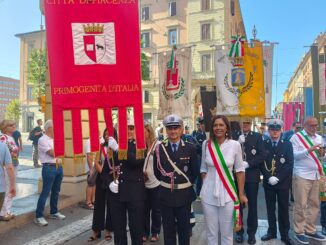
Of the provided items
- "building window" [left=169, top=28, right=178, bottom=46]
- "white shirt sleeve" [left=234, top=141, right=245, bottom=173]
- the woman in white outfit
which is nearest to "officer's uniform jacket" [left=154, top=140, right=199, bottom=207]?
"white shirt sleeve" [left=234, top=141, right=245, bottom=173]

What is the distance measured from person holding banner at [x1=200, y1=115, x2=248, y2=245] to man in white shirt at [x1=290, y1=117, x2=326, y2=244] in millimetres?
1789

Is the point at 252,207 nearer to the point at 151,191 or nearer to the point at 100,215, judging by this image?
the point at 151,191

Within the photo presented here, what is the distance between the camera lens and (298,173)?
514 centimetres

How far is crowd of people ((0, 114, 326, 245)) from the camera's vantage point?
3.70m

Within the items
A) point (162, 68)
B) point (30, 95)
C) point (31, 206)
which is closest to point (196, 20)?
point (30, 95)

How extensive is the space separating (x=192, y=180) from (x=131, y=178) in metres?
0.74

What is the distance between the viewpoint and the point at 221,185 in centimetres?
363

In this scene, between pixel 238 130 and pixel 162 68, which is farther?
pixel 162 68

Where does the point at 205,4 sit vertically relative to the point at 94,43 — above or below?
above

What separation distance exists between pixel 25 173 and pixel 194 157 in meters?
8.71

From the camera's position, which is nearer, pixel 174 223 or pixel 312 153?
pixel 174 223

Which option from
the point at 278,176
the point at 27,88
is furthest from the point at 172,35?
the point at 278,176

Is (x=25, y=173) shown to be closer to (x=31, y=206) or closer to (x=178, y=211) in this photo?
(x=31, y=206)

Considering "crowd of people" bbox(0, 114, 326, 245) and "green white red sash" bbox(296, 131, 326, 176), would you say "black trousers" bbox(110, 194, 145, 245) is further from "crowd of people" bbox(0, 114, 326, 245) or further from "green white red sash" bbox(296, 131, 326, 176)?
"green white red sash" bbox(296, 131, 326, 176)
